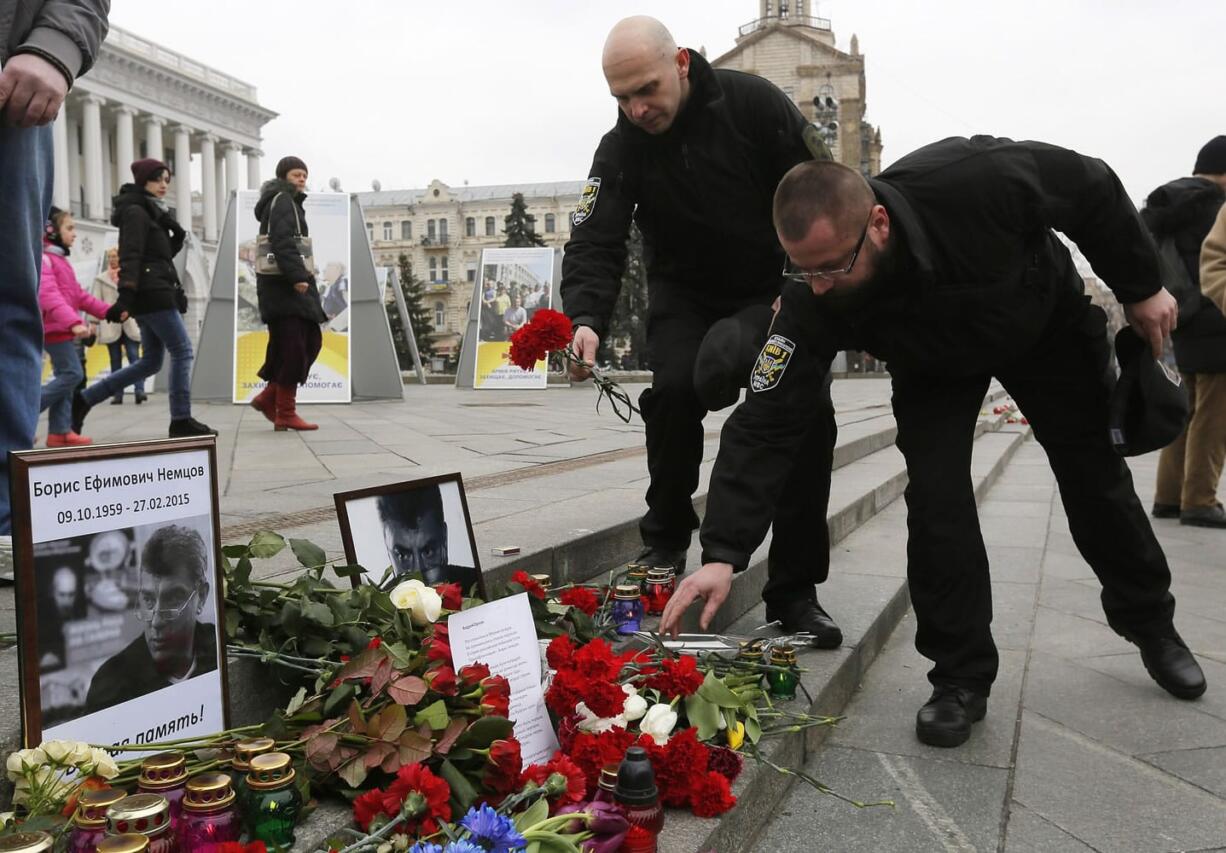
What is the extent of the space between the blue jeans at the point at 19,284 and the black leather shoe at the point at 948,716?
2296 millimetres

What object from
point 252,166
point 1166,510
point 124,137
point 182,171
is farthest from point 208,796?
point 252,166

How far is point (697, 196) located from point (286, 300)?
558cm

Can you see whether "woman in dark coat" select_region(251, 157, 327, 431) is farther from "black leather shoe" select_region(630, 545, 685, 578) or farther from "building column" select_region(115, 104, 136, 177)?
"building column" select_region(115, 104, 136, 177)

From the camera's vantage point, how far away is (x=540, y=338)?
309 cm

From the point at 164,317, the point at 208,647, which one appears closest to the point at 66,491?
the point at 208,647

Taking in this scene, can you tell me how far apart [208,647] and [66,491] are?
383 millimetres

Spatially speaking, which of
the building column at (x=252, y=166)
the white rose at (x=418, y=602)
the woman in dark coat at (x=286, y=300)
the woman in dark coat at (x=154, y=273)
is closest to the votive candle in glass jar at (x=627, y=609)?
the white rose at (x=418, y=602)

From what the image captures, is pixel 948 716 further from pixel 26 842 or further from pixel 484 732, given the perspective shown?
pixel 26 842

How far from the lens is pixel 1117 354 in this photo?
2.92 m

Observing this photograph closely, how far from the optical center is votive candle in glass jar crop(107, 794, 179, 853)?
1372mm

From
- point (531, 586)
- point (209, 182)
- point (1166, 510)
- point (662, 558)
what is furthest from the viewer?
point (209, 182)

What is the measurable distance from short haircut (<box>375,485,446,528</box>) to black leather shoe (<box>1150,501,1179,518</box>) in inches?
214

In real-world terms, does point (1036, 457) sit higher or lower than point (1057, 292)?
lower

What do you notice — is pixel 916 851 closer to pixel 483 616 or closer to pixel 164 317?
pixel 483 616
